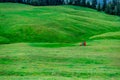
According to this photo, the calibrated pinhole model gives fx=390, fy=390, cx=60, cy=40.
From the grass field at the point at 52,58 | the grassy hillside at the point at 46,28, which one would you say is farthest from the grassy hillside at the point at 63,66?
the grassy hillside at the point at 46,28

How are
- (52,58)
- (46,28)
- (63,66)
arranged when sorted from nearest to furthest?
(63,66), (52,58), (46,28)

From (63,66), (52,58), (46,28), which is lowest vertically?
(46,28)

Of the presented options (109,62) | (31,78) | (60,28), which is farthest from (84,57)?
(60,28)

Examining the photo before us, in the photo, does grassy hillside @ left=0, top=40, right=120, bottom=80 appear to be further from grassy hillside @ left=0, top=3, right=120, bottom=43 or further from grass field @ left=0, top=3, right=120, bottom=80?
grassy hillside @ left=0, top=3, right=120, bottom=43

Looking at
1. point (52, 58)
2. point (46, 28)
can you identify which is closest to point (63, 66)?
point (52, 58)

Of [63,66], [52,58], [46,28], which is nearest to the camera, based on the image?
[63,66]

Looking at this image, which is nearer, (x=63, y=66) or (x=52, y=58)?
(x=63, y=66)

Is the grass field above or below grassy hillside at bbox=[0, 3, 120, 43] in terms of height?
above

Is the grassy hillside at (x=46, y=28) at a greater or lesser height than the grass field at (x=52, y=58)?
lesser

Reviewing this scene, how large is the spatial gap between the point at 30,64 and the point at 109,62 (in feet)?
35.1

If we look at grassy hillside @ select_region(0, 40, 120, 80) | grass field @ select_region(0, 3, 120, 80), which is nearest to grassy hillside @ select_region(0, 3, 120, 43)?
grass field @ select_region(0, 3, 120, 80)

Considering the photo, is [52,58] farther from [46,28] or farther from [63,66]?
[46,28]

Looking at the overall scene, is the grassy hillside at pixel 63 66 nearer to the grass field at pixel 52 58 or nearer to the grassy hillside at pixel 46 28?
the grass field at pixel 52 58

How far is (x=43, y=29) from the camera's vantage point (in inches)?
4459
